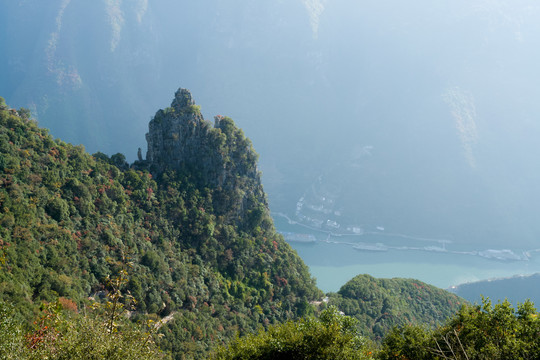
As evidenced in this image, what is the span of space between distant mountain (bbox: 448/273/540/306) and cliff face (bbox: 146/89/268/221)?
60.2m

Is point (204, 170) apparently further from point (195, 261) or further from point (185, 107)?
point (195, 261)

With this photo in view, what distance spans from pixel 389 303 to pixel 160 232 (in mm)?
30922

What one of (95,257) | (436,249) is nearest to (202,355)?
(95,257)

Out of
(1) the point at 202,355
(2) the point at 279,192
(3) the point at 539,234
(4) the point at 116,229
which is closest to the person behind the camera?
(1) the point at 202,355

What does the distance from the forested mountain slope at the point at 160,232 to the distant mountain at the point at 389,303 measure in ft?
22.0

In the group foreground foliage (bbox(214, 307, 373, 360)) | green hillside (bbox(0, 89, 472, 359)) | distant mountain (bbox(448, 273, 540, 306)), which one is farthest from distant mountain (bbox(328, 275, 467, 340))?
distant mountain (bbox(448, 273, 540, 306))

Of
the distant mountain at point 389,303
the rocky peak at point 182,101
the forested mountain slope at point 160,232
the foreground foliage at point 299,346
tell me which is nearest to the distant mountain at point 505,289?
the distant mountain at point 389,303

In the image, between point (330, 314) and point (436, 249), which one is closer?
point (330, 314)

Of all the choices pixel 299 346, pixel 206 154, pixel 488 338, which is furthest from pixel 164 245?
pixel 488 338

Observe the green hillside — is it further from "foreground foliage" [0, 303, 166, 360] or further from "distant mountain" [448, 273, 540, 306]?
"distant mountain" [448, 273, 540, 306]

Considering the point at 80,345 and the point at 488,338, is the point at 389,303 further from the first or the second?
the point at 80,345

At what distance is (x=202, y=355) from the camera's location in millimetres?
26266

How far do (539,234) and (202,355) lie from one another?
423 ft

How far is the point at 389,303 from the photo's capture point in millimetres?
46812
